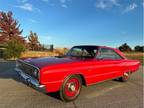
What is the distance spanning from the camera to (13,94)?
5.39m

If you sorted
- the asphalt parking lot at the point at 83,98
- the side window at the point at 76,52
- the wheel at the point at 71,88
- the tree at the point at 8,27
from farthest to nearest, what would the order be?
the tree at the point at 8,27 < the side window at the point at 76,52 < the wheel at the point at 71,88 < the asphalt parking lot at the point at 83,98

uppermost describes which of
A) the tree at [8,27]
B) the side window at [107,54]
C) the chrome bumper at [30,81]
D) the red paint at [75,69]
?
the tree at [8,27]

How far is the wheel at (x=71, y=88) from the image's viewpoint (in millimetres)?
4788

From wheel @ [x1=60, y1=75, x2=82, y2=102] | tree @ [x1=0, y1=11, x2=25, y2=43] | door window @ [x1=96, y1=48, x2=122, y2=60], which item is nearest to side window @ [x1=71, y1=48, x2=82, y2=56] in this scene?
door window @ [x1=96, y1=48, x2=122, y2=60]

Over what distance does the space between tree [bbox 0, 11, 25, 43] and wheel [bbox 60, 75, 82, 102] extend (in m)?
36.7

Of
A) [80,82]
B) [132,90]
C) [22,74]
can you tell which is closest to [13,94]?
[22,74]

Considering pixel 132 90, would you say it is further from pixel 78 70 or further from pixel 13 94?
pixel 13 94

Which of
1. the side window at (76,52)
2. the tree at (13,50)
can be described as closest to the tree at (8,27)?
the tree at (13,50)

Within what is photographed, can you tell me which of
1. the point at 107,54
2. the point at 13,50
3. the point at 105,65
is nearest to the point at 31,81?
the point at 105,65

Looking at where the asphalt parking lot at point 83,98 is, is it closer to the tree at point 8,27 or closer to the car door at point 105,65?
the car door at point 105,65

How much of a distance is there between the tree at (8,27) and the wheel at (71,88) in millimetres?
36655

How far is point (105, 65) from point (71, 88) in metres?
1.61

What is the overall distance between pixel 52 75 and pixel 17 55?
627 inches

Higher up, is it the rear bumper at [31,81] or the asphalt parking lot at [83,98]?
the rear bumper at [31,81]
